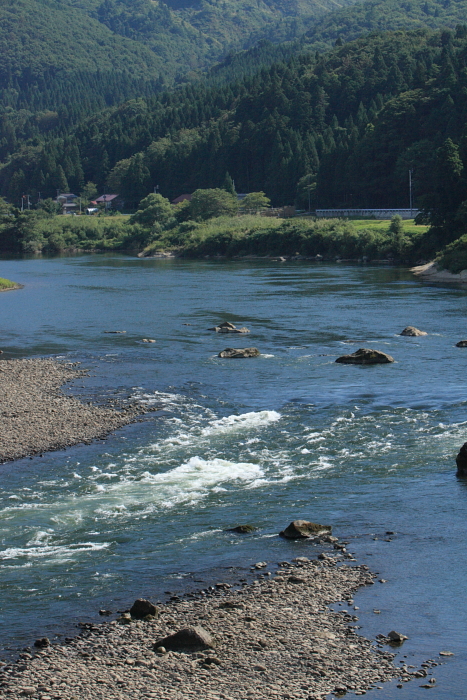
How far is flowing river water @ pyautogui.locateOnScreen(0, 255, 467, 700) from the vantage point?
13.9m

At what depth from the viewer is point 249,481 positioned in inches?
768

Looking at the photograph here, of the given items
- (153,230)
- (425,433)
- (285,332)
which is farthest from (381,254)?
(425,433)

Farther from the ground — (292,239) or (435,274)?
(292,239)

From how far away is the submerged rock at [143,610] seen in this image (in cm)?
1320

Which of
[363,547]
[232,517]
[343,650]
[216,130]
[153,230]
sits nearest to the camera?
[343,650]

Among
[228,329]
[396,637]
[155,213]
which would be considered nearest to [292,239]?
[155,213]

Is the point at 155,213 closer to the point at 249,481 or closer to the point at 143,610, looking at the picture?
the point at 249,481

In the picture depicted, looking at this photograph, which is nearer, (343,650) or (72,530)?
(343,650)

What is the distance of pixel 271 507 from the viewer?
58.9 ft

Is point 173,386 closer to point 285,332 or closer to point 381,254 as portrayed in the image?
point 285,332

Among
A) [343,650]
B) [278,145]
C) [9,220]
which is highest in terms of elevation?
[278,145]

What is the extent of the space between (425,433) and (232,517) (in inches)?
328

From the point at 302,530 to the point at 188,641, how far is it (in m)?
4.46

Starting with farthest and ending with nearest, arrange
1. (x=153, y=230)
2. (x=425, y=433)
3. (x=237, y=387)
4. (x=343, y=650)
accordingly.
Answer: (x=153, y=230) < (x=237, y=387) < (x=425, y=433) < (x=343, y=650)
